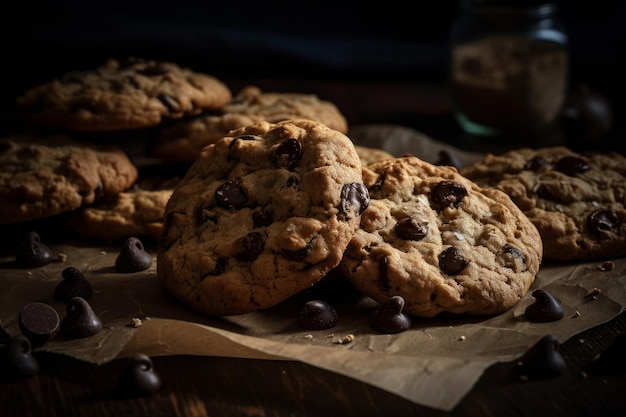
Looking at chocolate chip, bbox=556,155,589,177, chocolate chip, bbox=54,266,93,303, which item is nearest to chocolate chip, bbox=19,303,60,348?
chocolate chip, bbox=54,266,93,303

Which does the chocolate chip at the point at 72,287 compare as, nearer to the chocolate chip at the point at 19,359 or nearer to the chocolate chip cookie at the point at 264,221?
the chocolate chip cookie at the point at 264,221

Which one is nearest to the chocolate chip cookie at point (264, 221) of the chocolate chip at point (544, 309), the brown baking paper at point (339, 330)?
the brown baking paper at point (339, 330)

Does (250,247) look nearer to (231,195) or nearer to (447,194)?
(231,195)

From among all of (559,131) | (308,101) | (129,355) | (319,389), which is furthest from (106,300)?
(559,131)

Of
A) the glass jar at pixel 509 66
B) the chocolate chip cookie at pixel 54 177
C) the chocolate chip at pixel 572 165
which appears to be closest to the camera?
the chocolate chip cookie at pixel 54 177

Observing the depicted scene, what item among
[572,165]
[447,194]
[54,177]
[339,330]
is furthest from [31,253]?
[572,165]

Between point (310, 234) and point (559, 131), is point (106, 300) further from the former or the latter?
point (559, 131)

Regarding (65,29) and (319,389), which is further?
(65,29)
